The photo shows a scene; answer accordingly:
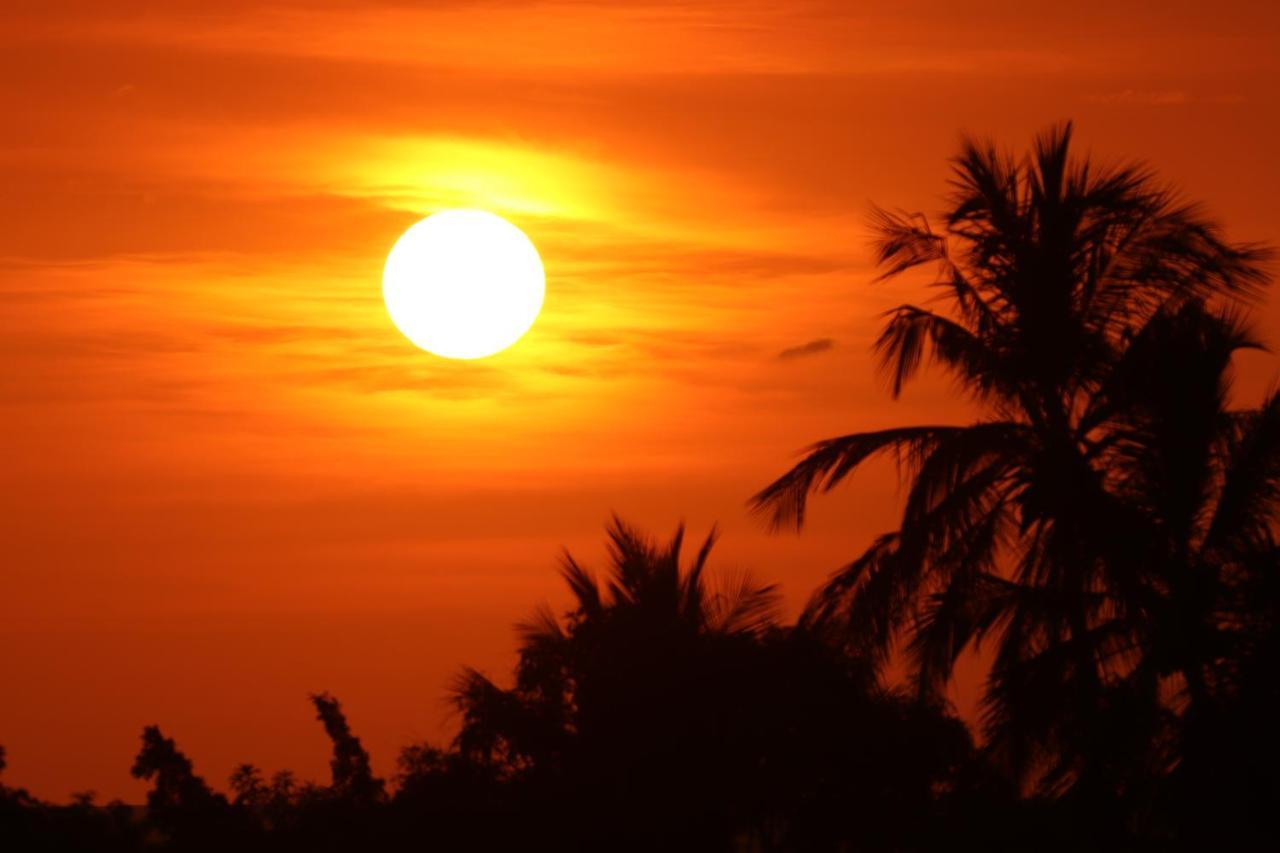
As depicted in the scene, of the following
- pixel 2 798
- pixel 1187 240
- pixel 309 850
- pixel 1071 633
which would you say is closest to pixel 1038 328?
pixel 1187 240

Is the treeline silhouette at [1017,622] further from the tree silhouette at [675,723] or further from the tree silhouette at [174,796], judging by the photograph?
the tree silhouette at [174,796]

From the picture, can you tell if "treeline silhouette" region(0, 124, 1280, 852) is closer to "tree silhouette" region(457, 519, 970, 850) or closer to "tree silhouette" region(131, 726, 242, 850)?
"tree silhouette" region(457, 519, 970, 850)

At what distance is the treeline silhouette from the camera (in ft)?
57.4

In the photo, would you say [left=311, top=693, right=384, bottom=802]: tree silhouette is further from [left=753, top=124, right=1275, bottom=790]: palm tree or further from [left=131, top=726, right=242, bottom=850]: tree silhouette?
[left=753, top=124, right=1275, bottom=790]: palm tree

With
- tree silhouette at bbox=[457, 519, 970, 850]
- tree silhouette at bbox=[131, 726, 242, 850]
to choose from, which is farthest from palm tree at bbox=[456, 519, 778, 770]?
tree silhouette at bbox=[131, 726, 242, 850]

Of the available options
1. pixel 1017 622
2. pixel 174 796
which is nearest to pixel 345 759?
pixel 174 796

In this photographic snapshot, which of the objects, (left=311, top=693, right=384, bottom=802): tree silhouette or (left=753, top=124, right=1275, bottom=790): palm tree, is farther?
(left=311, top=693, right=384, bottom=802): tree silhouette

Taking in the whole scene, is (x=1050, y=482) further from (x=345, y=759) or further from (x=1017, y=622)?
(x=345, y=759)

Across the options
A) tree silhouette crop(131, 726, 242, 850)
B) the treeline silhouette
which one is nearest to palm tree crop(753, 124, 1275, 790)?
the treeline silhouette

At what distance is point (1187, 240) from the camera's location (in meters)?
18.4

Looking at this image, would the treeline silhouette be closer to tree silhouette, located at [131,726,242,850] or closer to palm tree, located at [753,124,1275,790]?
palm tree, located at [753,124,1275,790]

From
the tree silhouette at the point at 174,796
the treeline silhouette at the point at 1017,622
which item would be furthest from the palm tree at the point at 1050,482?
the tree silhouette at the point at 174,796

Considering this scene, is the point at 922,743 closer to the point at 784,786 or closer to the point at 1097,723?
the point at 784,786

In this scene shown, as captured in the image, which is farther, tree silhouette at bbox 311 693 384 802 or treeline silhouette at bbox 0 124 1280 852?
tree silhouette at bbox 311 693 384 802
